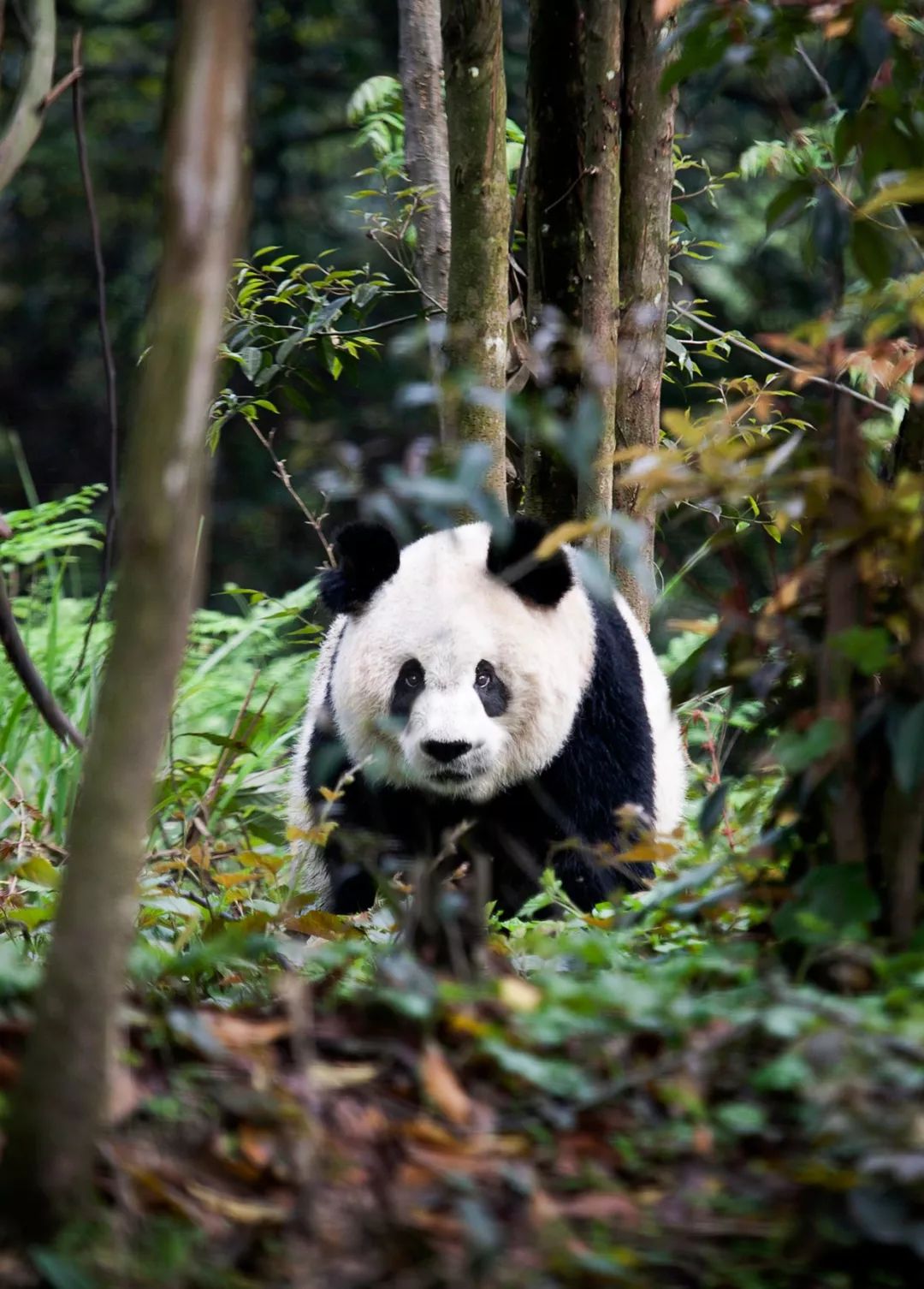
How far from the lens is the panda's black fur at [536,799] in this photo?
3863mm

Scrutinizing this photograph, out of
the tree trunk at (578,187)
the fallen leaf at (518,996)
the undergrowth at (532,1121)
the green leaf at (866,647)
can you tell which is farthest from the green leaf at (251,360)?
the fallen leaf at (518,996)

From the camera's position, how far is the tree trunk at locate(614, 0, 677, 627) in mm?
4270

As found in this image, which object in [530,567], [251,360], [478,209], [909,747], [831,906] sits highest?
[478,209]

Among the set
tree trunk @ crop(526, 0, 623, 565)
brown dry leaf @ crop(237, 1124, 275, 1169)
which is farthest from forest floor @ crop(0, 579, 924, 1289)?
tree trunk @ crop(526, 0, 623, 565)

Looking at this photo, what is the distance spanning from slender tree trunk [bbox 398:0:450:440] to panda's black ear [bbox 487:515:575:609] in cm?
134

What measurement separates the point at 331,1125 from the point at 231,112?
3.50 ft

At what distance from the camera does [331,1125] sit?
5.43ft

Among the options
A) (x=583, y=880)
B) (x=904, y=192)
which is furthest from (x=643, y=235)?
(x=904, y=192)

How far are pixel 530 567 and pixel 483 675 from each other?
1.05 ft

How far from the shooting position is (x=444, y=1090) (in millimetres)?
1675

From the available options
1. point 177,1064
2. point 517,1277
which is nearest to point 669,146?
point 177,1064

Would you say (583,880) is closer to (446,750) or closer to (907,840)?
(446,750)

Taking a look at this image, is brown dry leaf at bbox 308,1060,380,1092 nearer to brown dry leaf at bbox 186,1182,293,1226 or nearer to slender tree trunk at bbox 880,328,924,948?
brown dry leaf at bbox 186,1182,293,1226

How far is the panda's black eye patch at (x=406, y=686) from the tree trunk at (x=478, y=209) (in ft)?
2.11
